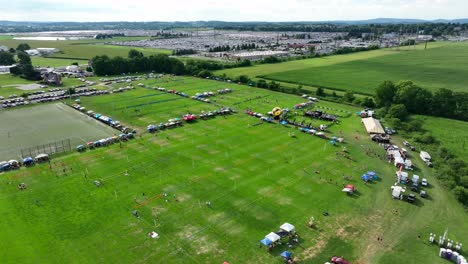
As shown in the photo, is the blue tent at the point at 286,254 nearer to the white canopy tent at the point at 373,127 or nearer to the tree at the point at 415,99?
the white canopy tent at the point at 373,127

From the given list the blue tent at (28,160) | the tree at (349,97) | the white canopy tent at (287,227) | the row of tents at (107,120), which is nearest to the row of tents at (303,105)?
the tree at (349,97)

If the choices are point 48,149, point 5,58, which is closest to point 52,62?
point 5,58

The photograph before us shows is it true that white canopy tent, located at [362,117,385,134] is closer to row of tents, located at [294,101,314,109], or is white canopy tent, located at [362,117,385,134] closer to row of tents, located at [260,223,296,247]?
row of tents, located at [294,101,314,109]

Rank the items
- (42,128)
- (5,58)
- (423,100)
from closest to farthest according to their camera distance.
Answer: (42,128) < (423,100) < (5,58)

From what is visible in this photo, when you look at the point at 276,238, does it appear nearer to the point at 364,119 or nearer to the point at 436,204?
the point at 436,204

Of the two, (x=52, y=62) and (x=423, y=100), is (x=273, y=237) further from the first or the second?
(x=52, y=62)

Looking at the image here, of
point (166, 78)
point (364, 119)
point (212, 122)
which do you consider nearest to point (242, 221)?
point (212, 122)

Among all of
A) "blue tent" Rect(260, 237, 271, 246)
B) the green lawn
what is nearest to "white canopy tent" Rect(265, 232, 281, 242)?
"blue tent" Rect(260, 237, 271, 246)
